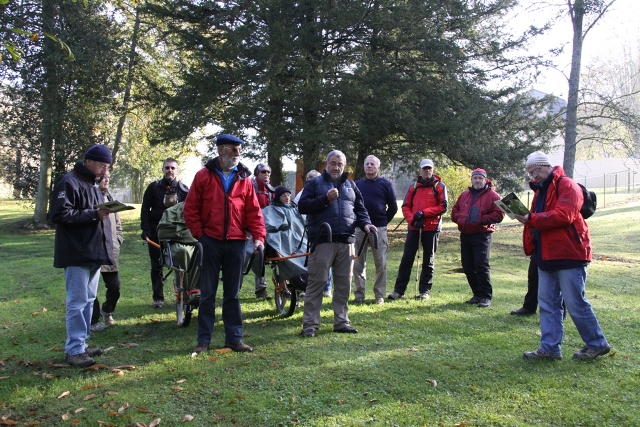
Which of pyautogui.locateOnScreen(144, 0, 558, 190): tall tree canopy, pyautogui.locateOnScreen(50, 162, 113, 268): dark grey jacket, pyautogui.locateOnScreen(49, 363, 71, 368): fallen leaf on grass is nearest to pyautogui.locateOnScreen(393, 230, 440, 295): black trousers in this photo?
pyautogui.locateOnScreen(50, 162, 113, 268): dark grey jacket

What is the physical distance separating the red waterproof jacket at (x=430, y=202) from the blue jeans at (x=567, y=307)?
2.97 metres

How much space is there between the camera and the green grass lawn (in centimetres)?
402

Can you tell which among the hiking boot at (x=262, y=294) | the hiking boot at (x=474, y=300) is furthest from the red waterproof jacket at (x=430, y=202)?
the hiking boot at (x=262, y=294)

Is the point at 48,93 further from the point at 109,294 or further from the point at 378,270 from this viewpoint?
the point at 378,270

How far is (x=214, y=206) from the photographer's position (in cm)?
542

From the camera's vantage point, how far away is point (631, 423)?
12.8 feet

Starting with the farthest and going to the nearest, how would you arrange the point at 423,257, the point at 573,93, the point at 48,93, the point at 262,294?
1. the point at 48,93
2. the point at 573,93
3. the point at 262,294
4. the point at 423,257

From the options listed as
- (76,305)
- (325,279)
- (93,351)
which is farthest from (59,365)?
(325,279)

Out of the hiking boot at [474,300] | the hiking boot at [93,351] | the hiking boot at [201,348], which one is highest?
the hiking boot at [474,300]

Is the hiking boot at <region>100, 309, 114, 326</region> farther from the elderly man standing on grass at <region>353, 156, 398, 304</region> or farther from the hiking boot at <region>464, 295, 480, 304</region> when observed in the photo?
the hiking boot at <region>464, 295, 480, 304</region>

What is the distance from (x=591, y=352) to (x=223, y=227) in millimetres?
3739

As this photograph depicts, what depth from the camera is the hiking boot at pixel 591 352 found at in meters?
5.19

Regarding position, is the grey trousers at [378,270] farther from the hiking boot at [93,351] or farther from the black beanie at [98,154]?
the black beanie at [98,154]

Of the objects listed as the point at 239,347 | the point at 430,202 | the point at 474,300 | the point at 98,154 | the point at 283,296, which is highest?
the point at 98,154
